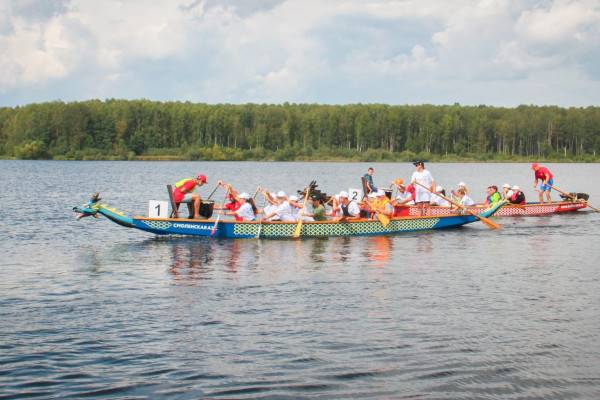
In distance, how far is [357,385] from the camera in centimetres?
969

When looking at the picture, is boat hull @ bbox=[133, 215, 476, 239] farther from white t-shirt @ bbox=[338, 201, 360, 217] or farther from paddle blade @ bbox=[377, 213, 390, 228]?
white t-shirt @ bbox=[338, 201, 360, 217]

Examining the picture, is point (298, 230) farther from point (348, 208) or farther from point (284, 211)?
point (348, 208)

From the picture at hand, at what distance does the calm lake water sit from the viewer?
9.81 metres

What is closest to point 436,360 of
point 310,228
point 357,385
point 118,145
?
point 357,385

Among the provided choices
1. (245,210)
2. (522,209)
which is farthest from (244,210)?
(522,209)

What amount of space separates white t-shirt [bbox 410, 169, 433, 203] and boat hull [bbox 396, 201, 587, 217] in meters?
1.05

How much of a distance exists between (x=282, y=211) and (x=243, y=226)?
155 centimetres

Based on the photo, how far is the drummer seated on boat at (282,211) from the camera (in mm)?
23656

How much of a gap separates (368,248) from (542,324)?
9591 millimetres

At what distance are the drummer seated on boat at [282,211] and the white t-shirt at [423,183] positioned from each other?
5363 mm

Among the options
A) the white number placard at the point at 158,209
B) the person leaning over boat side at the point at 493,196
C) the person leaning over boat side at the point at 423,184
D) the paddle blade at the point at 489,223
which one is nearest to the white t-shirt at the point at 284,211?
the white number placard at the point at 158,209

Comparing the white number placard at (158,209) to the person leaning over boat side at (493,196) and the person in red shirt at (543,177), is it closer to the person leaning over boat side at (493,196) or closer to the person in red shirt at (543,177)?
the person leaning over boat side at (493,196)

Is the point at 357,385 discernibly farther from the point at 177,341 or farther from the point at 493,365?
the point at 177,341

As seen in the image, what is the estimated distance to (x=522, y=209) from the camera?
33000mm
